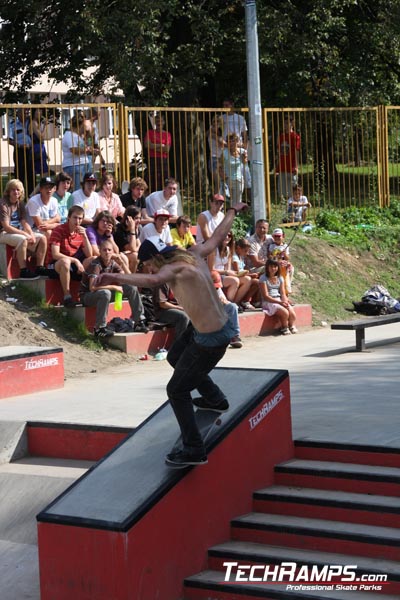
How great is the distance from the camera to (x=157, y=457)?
7.55m

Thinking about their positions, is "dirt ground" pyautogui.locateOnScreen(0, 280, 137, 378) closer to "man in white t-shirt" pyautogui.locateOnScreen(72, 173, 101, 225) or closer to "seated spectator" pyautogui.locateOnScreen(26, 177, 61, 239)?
"seated spectator" pyautogui.locateOnScreen(26, 177, 61, 239)

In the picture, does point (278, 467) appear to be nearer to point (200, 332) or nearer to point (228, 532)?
point (228, 532)

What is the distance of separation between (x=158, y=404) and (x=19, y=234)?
5.01m

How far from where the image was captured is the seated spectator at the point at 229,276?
1509 centimetres

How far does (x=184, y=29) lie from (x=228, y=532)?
56.9 ft

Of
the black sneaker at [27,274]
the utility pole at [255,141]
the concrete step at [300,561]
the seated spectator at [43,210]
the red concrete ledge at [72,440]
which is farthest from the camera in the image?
the utility pole at [255,141]

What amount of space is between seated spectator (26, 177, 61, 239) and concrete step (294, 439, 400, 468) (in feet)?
23.6

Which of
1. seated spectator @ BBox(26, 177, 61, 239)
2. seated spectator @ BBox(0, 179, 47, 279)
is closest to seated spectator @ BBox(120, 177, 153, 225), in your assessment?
seated spectator @ BBox(26, 177, 61, 239)

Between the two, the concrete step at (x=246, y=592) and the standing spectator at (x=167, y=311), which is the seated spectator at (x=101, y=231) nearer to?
the standing spectator at (x=167, y=311)

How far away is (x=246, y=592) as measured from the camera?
697 cm

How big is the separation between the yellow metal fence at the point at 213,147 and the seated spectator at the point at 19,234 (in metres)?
1.16

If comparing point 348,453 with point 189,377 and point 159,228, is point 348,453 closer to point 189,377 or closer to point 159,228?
point 189,377

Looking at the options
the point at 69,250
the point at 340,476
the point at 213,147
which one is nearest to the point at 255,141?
the point at 213,147

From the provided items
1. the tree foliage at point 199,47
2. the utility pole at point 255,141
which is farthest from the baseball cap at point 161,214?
the tree foliage at point 199,47
